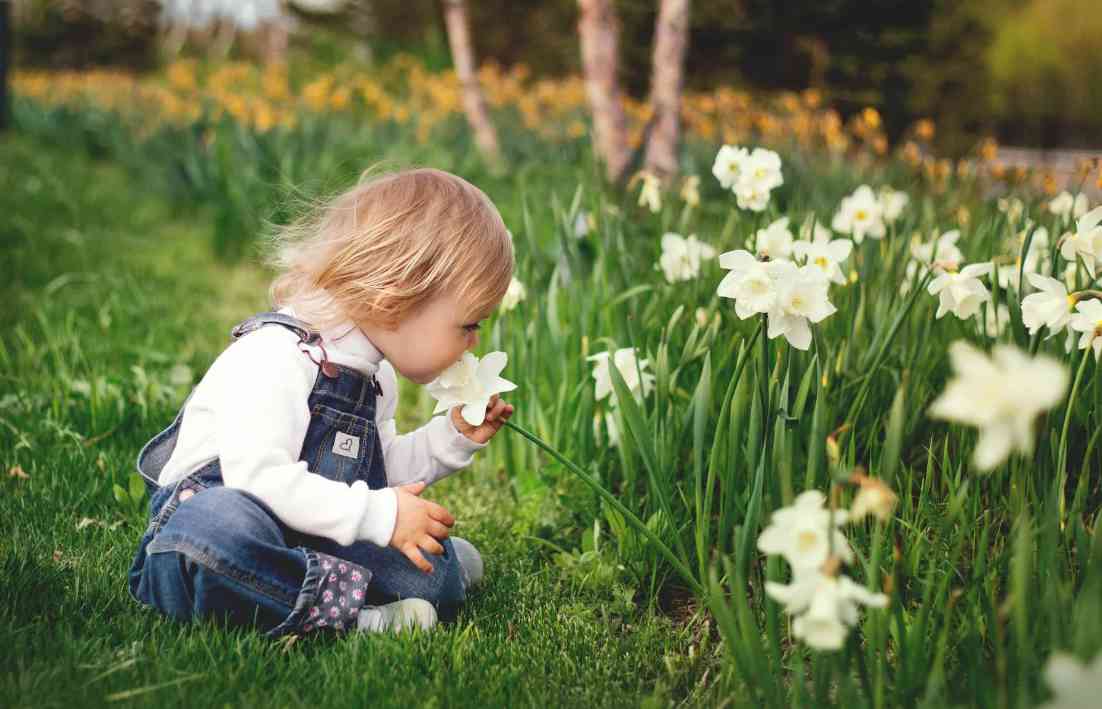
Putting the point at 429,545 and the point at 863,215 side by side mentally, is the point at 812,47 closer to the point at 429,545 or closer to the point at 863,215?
the point at 863,215

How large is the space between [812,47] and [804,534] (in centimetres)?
980

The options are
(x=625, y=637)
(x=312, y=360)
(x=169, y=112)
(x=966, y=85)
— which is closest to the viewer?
(x=312, y=360)

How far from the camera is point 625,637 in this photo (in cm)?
183

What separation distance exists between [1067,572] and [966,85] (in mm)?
13503

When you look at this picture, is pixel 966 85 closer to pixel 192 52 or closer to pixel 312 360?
pixel 312 360

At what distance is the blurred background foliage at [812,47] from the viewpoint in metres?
10.6

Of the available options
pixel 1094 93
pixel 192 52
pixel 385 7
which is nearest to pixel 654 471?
pixel 385 7

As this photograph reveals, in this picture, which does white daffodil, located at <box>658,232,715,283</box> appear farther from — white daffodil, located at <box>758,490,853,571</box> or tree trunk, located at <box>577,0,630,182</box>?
tree trunk, located at <box>577,0,630,182</box>

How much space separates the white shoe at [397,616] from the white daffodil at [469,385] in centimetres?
36

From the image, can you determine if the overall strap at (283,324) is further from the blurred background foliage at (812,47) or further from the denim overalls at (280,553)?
the blurred background foliage at (812,47)

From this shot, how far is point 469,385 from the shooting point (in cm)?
172

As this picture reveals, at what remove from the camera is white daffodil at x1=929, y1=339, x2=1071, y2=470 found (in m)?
0.83

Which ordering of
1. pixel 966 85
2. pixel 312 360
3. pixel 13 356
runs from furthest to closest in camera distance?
pixel 966 85, pixel 13 356, pixel 312 360

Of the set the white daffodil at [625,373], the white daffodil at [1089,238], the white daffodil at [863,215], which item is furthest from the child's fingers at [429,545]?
the white daffodil at [863,215]
